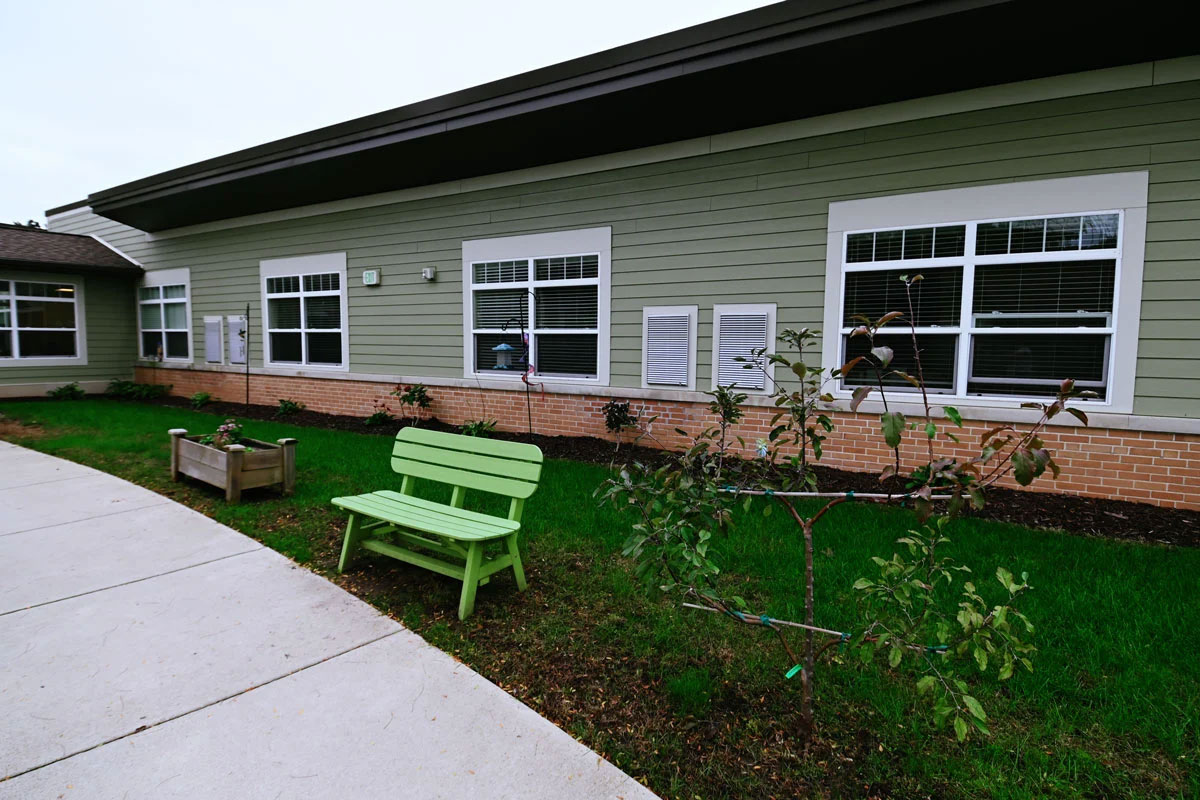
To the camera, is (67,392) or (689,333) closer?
(689,333)

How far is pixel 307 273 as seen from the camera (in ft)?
34.6

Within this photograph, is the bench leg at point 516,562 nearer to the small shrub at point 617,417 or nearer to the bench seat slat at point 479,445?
the bench seat slat at point 479,445

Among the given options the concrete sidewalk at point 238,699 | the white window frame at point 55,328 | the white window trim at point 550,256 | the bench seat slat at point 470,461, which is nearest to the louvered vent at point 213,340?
the white window frame at point 55,328

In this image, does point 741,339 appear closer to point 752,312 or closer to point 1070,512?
point 752,312

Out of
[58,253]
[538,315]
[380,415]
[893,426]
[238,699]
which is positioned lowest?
[238,699]

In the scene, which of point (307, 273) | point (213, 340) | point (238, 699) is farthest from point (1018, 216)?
point (213, 340)

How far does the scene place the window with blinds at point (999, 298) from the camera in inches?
207

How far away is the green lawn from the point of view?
2.05 m

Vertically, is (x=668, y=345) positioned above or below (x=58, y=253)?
below

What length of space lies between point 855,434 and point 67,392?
611 inches

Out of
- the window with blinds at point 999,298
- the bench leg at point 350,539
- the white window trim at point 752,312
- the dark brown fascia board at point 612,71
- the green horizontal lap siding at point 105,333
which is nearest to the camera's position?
the bench leg at point 350,539

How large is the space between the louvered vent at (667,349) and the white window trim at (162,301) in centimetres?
1088

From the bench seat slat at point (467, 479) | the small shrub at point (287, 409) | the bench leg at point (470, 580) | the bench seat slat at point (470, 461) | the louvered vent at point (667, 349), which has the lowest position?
the bench leg at point (470, 580)

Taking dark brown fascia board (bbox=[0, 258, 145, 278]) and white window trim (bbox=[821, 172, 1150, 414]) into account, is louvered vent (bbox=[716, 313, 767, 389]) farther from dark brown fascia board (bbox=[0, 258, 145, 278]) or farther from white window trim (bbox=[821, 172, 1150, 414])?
dark brown fascia board (bbox=[0, 258, 145, 278])
